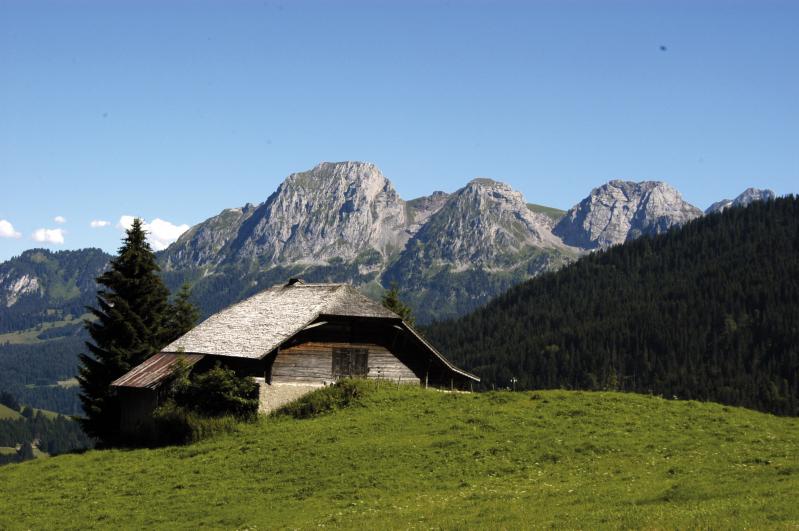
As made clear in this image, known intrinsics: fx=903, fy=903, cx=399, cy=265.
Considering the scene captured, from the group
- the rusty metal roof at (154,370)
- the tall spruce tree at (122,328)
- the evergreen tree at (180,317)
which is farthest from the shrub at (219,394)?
the evergreen tree at (180,317)

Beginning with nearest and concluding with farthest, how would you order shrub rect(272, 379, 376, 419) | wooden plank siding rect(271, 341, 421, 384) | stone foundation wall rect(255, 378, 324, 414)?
shrub rect(272, 379, 376, 419)
stone foundation wall rect(255, 378, 324, 414)
wooden plank siding rect(271, 341, 421, 384)

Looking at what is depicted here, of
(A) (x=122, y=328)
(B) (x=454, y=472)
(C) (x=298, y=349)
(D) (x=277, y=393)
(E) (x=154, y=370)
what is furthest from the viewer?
(A) (x=122, y=328)

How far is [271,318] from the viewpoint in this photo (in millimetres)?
55844

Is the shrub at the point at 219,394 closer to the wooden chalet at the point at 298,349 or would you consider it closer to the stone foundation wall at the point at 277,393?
the stone foundation wall at the point at 277,393

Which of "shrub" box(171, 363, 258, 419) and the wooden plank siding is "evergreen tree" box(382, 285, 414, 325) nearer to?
the wooden plank siding

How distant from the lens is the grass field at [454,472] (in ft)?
83.9

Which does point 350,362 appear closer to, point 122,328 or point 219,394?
point 219,394

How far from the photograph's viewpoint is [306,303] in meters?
56.3

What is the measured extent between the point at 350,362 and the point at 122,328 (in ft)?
56.2

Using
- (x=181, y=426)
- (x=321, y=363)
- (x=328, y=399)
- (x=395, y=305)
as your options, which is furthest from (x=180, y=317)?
(x=328, y=399)

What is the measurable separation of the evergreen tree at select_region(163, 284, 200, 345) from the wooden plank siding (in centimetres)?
1451

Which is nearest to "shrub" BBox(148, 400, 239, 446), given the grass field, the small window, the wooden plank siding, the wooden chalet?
the grass field

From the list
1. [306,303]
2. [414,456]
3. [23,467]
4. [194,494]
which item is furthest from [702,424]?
[23,467]

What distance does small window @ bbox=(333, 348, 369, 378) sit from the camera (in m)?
54.6
